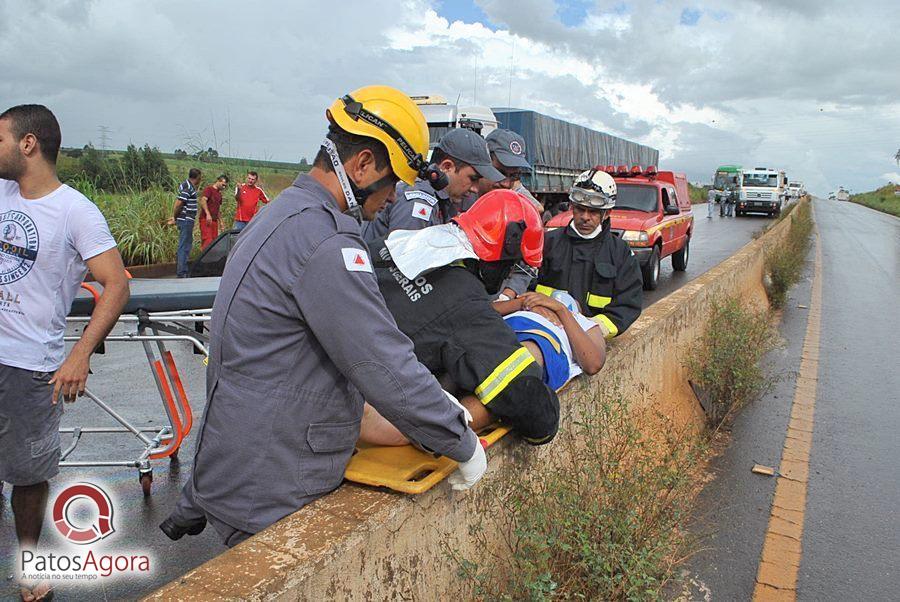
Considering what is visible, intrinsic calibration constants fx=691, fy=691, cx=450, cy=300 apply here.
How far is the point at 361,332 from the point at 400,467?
0.73 meters

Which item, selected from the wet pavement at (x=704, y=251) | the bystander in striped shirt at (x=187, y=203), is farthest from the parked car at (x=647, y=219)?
the bystander in striped shirt at (x=187, y=203)

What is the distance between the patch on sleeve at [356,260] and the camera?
67.4 inches

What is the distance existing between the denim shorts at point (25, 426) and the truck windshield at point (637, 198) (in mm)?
11775

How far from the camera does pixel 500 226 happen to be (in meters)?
2.72

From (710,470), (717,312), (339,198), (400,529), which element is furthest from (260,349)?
(717,312)

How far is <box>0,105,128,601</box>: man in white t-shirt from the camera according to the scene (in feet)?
9.21

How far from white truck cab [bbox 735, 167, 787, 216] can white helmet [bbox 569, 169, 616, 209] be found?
1550 inches

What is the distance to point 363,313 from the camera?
5.62ft

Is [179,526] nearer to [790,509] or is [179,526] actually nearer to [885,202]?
[790,509]

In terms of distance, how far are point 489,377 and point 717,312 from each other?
5131 millimetres

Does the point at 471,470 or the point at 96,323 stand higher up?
the point at 96,323

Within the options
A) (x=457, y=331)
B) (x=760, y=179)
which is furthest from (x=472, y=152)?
(x=760, y=179)

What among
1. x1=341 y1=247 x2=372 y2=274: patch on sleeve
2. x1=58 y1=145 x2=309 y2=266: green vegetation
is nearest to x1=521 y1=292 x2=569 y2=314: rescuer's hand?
x1=341 y1=247 x2=372 y2=274: patch on sleeve

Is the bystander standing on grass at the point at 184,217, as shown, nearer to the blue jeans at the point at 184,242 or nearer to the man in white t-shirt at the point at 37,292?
the blue jeans at the point at 184,242
